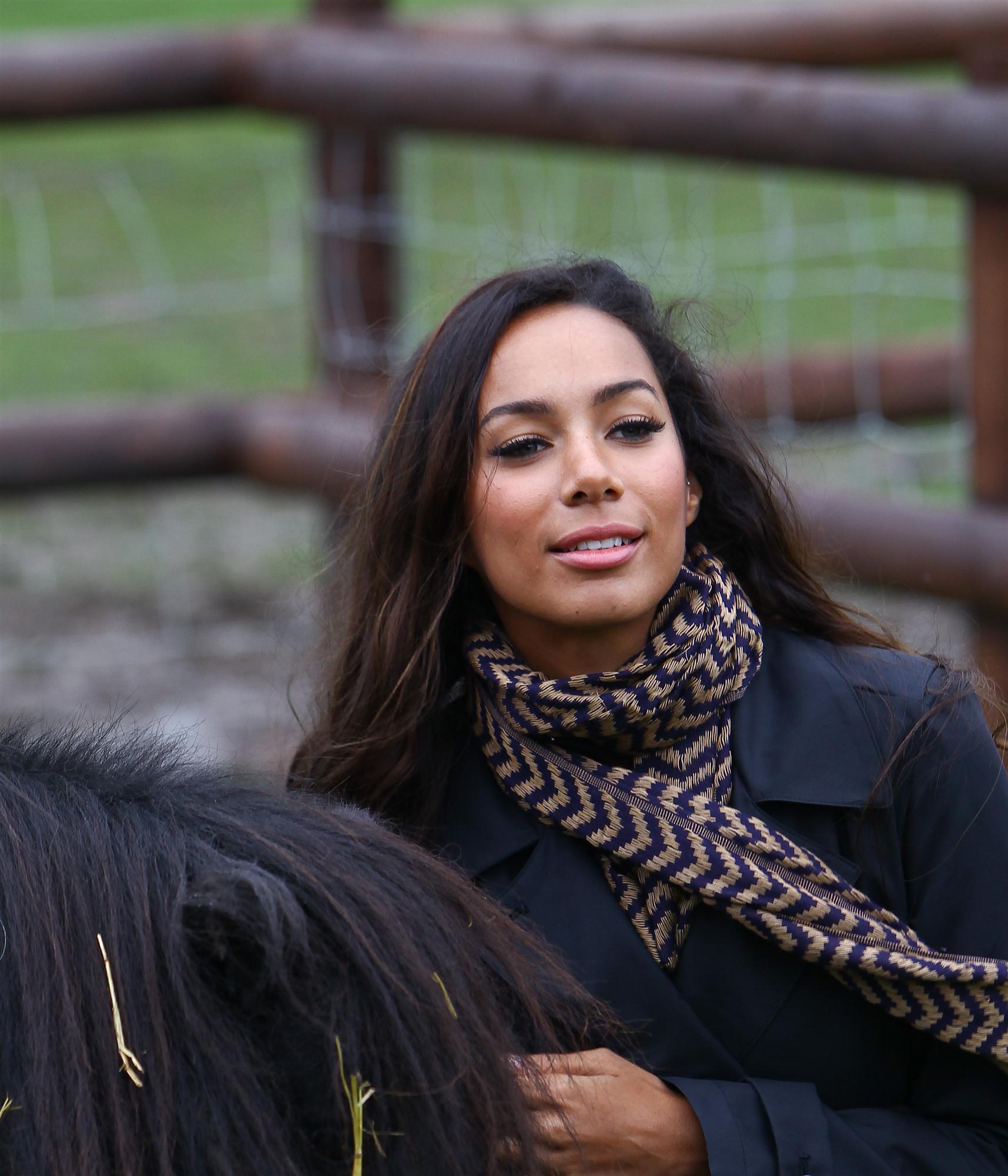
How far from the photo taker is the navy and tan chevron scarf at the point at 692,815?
147cm

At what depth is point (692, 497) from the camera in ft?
5.75

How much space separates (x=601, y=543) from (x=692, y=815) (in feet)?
0.88

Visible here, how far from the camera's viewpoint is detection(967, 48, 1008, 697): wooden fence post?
2699mm

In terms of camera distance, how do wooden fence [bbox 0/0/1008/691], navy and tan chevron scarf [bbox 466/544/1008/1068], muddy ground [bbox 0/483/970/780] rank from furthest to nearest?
muddy ground [bbox 0/483/970/780], wooden fence [bbox 0/0/1008/691], navy and tan chevron scarf [bbox 466/544/1008/1068]

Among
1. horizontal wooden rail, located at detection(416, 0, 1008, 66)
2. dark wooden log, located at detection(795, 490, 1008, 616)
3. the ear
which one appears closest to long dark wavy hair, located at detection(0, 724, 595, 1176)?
the ear

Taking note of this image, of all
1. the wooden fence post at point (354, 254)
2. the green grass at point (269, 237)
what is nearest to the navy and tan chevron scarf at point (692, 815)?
the wooden fence post at point (354, 254)

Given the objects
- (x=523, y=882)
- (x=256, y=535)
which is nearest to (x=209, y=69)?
(x=256, y=535)

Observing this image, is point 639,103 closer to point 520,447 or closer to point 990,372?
point 990,372

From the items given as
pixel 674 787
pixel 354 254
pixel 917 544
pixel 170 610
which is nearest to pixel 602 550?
pixel 674 787

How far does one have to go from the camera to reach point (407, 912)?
1.29 m

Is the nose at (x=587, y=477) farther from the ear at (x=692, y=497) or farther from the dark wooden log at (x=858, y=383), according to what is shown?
the dark wooden log at (x=858, y=383)

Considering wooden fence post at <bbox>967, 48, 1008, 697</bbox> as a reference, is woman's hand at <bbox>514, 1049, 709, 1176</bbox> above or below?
below

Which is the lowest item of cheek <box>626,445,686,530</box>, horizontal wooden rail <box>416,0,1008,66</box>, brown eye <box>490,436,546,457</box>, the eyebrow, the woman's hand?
the woman's hand

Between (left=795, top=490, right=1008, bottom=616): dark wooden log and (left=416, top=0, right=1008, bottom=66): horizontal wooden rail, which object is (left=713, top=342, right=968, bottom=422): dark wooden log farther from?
(left=795, top=490, right=1008, bottom=616): dark wooden log
